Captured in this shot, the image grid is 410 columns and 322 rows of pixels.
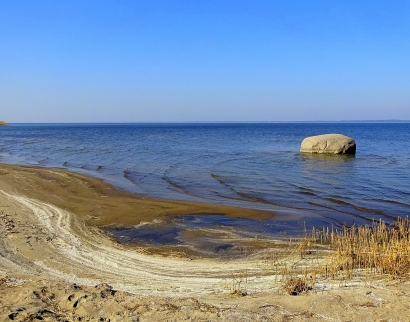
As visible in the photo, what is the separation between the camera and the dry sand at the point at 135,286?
562 centimetres

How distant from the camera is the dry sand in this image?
221 inches

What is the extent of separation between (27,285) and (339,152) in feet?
102

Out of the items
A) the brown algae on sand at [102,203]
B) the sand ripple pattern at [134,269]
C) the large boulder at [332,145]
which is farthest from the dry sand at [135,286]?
the large boulder at [332,145]

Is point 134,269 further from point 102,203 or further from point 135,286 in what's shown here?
point 102,203

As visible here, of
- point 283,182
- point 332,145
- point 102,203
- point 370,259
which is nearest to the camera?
point 370,259

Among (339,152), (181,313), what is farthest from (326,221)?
(339,152)

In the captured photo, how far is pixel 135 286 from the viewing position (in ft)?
23.2

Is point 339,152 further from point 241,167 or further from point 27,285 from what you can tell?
point 27,285

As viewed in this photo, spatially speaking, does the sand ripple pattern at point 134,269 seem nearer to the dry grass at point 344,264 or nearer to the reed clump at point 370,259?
the dry grass at point 344,264

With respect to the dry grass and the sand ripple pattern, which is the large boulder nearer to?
the dry grass

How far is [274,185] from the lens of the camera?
20.0 metres

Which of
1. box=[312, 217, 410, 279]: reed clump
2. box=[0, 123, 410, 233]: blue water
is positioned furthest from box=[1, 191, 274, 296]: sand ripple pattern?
box=[0, 123, 410, 233]: blue water

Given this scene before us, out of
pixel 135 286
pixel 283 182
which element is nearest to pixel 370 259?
pixel 135 286

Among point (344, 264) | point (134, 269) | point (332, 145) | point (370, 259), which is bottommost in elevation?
point (134, 269)
